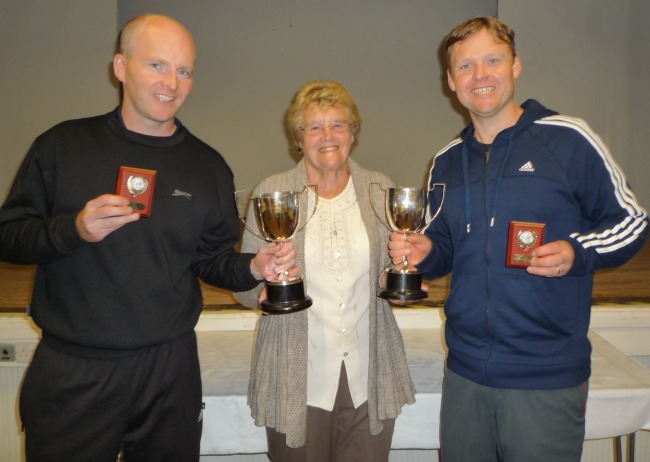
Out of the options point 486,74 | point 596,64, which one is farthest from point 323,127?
point 596,64

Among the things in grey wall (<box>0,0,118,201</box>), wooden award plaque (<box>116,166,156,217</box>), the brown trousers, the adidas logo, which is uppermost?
grey wall (<box>0,0,118,201</box>)

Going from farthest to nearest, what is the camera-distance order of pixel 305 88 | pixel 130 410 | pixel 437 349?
pixel 437 349 < pixel 305 88 < pixel 130 410

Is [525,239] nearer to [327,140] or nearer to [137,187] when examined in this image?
[327,140]

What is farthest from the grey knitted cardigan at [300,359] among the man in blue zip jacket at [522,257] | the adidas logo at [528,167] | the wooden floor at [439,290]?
the wooden floor at [439,290]

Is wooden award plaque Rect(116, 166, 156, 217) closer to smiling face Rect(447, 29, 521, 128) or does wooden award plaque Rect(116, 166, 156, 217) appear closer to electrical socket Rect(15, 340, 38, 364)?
smiling face Rect(447, 29, 521, 128)

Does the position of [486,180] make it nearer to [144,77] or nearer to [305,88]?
[305,88]

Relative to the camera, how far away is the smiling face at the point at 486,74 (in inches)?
59.0

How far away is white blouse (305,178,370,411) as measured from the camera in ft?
5.70

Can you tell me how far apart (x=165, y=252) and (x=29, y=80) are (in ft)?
14.2

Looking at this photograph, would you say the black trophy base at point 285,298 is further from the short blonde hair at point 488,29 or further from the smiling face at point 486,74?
the short blonde hair at point 488,29

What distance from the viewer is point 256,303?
6.10ft

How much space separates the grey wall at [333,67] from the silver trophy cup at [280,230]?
388 centimetres

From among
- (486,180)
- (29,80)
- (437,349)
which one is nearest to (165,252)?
(486,180)

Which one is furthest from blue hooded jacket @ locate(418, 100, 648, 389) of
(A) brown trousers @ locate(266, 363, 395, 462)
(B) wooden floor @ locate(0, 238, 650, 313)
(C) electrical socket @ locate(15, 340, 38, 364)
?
(C) electrical socket @ locate(15, 340, 38, 364)
